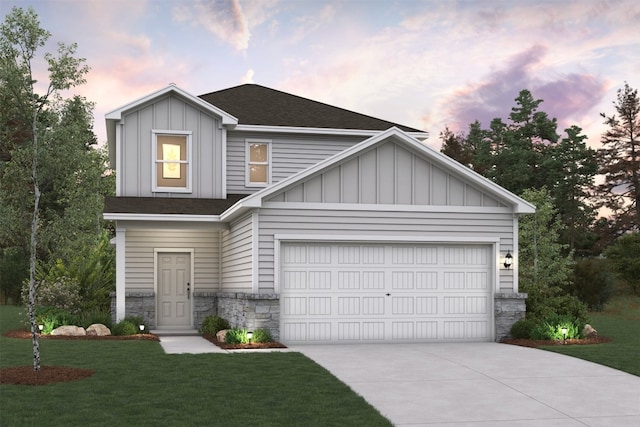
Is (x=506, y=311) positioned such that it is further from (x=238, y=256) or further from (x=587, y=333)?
(x=238, y=256)

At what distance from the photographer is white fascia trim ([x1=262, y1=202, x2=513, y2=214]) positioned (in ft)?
53.3

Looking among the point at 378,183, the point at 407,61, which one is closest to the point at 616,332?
the point at 378,183

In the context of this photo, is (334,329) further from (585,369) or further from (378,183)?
(585,369)

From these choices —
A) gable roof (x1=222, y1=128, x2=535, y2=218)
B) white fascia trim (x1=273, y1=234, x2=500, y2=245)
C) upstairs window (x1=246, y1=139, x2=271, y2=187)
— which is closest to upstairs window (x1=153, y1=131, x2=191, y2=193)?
upstairs window (x1=246, y1=139, x2=271, y2=187)

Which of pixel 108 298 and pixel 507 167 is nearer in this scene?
pixel 108 298

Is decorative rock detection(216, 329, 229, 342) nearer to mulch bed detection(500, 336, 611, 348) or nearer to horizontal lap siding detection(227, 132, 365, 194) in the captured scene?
horizontal lap siding detection(227, 132, 365, 194)

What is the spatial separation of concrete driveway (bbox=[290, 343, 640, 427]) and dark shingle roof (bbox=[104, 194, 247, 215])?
5953 mm

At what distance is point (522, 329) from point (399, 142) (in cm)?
511

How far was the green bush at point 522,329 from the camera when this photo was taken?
16.7 m

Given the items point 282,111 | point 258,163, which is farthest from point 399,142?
point 282,111

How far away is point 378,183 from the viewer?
1670cm

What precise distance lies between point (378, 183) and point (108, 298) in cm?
1024

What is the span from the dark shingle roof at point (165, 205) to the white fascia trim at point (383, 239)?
3603mm

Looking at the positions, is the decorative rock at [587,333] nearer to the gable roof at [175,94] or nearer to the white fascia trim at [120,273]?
the gable roof at [175,94]
